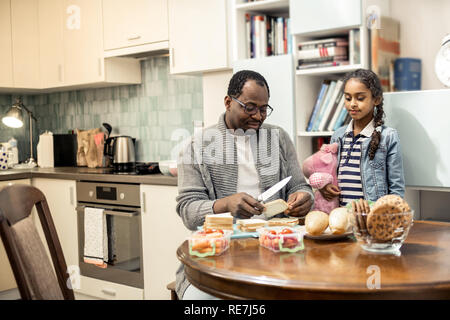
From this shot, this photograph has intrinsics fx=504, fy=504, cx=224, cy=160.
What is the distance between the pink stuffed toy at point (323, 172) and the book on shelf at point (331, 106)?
1.16ft

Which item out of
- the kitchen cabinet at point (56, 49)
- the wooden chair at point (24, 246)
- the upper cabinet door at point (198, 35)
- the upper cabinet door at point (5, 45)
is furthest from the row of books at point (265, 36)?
the upper cabinet door at point (5, 45)


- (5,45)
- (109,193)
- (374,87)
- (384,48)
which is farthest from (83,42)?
(374,87)

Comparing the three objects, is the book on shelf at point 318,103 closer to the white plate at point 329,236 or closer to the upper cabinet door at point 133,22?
the upper cabinet door at point 133,22

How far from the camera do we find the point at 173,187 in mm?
3064

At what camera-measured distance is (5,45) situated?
4.06 m

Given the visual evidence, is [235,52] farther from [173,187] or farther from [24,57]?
[24,57]

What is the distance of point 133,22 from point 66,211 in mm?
1434

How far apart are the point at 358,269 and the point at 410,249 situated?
0.27 m

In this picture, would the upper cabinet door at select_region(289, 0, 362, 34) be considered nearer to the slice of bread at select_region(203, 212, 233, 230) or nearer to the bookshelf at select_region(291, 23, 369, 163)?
the bookshelf at select_region(291, 23, 369, 163)

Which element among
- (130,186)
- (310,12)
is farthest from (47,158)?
(310,12)

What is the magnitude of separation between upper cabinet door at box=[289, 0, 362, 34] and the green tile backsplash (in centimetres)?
110

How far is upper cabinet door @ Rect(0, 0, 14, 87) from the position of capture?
13.2 feet

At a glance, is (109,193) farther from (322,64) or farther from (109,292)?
(322,64)

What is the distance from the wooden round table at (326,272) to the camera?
1.04m
